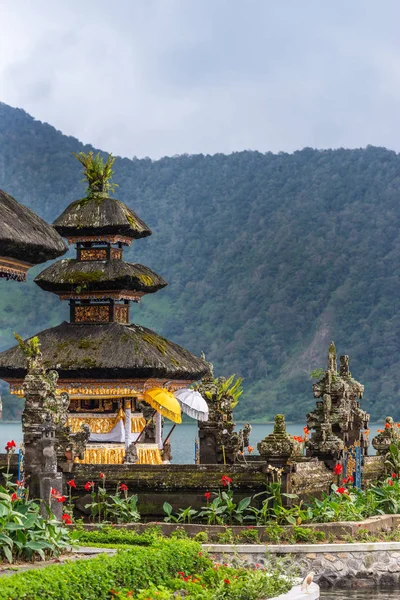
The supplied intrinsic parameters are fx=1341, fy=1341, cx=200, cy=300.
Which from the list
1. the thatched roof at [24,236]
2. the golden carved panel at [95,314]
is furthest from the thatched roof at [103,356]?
the thatched roof at [24,236]

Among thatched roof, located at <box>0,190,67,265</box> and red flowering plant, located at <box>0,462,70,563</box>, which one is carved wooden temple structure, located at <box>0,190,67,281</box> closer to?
thatched roof, located at <box>0,190,67,265</box>

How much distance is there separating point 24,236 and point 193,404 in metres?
15.7

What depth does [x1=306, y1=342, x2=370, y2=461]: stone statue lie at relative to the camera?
1183 inches

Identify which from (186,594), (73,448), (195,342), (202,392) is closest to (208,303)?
(195,342)

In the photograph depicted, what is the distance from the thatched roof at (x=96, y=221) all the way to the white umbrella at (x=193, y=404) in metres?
5.06

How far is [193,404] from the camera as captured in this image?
34.7 m

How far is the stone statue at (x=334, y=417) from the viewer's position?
30.0 meters

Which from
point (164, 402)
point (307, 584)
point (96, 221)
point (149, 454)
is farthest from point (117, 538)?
point (96, 221)

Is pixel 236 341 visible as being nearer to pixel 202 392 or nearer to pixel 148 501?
pixel 202 392

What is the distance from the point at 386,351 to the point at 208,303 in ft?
68.5

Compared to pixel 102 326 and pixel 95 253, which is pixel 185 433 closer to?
pixel 95 253

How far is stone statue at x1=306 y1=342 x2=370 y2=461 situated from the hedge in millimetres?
9848

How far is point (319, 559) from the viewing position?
24.9 meters

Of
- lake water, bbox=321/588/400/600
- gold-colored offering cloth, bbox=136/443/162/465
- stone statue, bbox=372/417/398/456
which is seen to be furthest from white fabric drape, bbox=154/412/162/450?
lake water, bbox=321/588/400/600
